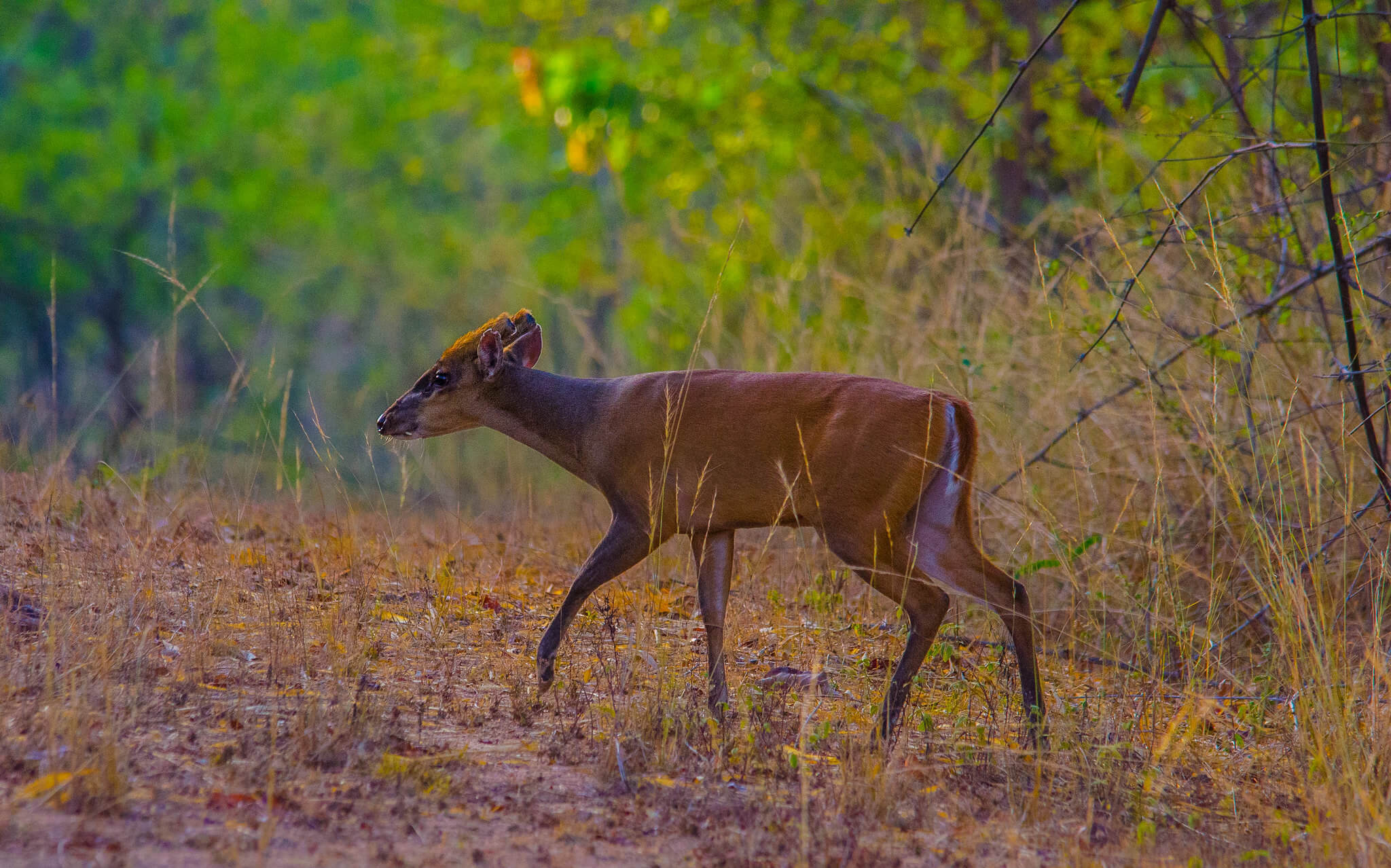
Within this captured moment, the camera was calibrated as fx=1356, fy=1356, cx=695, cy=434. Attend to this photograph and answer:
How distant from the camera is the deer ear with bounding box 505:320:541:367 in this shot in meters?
6.45

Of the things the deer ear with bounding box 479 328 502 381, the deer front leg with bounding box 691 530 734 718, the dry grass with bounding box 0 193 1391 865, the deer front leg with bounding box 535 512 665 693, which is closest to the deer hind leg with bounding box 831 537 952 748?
the dry grass with bounding box 0 193 1391 865

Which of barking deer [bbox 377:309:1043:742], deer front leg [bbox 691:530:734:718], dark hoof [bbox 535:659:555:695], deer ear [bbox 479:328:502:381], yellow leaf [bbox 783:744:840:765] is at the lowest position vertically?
dark hoof [bbox 535:659:555:695]

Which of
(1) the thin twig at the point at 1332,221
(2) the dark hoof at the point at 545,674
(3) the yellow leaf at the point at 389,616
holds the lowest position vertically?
(3) the yellow leaf at the point at 389,616

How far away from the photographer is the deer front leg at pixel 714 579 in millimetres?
5609

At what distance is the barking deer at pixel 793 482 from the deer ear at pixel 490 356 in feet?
1.16

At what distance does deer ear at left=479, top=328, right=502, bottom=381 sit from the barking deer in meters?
0.35

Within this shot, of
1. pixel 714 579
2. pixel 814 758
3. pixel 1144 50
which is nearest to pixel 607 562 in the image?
pixel 714 579

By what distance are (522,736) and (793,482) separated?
1.47 metres

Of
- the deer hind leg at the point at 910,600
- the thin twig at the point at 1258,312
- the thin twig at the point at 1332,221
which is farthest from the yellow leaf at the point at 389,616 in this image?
the thin twig at the point at 1332,221

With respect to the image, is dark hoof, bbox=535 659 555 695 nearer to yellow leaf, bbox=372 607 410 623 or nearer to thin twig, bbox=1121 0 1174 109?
yellow leaf, bbox=372 607 410 623

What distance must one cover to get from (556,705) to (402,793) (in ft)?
3.56

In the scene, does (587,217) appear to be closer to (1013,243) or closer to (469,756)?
(1013,243)

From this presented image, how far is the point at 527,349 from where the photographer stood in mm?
6551

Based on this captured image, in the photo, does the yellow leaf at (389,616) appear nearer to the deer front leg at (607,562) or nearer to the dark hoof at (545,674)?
the deer front leg at (607,562)
